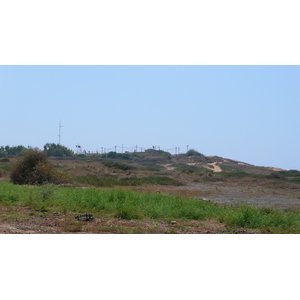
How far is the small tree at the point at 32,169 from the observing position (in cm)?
2317

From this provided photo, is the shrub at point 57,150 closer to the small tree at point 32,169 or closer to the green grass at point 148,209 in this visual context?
the small tree at point 32,169

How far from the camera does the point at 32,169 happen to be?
23453 mm

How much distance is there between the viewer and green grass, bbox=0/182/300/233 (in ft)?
34.3

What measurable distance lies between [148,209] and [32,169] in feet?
44.5

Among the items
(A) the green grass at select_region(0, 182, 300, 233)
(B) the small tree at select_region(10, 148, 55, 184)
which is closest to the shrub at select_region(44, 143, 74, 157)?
(B) the small tree at select_region(10, 148, 55, 184)

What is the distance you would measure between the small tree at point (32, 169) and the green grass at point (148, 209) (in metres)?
8.59

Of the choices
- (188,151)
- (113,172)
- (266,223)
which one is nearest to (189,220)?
(266,223)

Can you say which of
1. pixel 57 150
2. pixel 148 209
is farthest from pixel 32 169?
pixel 57 150

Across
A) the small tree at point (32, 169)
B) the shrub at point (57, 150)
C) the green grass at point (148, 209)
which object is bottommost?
the green grass at point (148, 209)

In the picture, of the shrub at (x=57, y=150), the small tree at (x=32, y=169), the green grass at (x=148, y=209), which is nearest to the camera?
the green grass at (x=148, y=209)

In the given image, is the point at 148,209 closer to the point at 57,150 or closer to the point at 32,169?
the point at 32,169

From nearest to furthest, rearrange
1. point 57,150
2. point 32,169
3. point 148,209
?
point 148,209
point 32,169
point 57,150

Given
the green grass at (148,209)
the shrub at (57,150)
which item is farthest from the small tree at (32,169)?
the shrub at (57,150)
